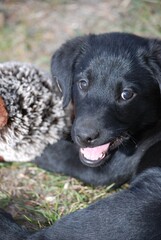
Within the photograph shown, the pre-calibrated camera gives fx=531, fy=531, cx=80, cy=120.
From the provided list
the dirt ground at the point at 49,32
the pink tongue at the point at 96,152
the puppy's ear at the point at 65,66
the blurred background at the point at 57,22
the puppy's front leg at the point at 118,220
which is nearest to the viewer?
the puppy's front leg at the point at 118,220

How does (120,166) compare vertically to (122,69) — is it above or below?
Answer: below

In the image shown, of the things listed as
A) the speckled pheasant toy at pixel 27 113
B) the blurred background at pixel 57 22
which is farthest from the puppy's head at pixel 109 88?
the blurred background at pixel 57 22

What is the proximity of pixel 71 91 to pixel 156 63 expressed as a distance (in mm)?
530

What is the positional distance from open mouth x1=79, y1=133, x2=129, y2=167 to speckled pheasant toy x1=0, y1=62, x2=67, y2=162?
33 centimetres

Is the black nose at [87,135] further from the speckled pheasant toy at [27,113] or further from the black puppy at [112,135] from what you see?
the speckled pheasant toy at [27,113]

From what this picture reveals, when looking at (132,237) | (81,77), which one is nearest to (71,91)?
(81,77)

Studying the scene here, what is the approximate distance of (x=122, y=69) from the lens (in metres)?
2.94

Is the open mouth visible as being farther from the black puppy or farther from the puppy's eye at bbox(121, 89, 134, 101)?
the puppy's eye at bbox(121, 89, 134, 101)

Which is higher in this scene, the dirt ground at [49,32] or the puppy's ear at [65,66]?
the puppy's ear at [65,66]

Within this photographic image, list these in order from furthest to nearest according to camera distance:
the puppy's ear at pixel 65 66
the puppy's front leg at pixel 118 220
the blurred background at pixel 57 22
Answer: the blurred background at pixel 57 22, the puppy's ear at pixel 65 66, the puppy's front leg at pixel 118 220

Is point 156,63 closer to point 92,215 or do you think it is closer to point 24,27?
point 92,215

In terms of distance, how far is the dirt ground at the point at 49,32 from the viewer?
3.26 metres

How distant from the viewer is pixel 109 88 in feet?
9.54

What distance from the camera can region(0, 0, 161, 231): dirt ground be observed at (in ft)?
10.7
